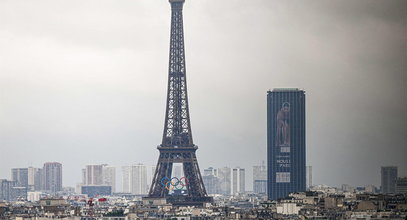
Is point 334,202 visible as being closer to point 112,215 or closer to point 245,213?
point 245,213

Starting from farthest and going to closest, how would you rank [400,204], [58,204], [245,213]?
[58,204]
[245,213]
[400,204]

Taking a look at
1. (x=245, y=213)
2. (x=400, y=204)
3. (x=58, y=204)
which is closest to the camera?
(x=400, y=204)

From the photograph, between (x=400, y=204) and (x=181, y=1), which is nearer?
(x=400, y=204)

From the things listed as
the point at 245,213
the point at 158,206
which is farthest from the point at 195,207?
the point at 245,213

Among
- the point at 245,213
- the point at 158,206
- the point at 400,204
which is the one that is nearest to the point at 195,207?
the point at 158,206

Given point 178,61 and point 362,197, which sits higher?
point 178,61

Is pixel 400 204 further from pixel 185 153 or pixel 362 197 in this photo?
pixel 185 153
